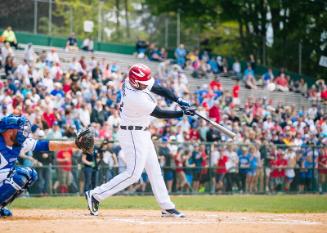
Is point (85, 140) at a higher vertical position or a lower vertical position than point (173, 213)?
higher

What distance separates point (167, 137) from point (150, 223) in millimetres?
12000

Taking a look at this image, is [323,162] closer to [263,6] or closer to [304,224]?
[304,224]

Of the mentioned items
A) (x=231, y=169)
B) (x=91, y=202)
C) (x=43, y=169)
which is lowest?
(x=231, y=169)

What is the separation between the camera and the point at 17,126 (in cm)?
1130

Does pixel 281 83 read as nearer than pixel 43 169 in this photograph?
No

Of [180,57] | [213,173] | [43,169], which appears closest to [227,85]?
[180,57]

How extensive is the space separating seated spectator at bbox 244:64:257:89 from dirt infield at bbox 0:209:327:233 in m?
21.0

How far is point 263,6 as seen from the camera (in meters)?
40.9

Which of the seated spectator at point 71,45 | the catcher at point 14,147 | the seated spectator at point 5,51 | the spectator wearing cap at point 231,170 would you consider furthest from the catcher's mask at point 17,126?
the seated spectator at point 71,45

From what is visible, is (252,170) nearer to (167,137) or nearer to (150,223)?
(167,137)

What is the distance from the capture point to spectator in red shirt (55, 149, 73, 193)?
66.6ft

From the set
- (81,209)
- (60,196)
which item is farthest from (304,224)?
(60,196)

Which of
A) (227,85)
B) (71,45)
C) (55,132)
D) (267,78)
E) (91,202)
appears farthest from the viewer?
(267,78)

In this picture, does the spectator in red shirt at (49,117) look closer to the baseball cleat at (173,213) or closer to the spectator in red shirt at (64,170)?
the spectator in red shirt at (64,170)
